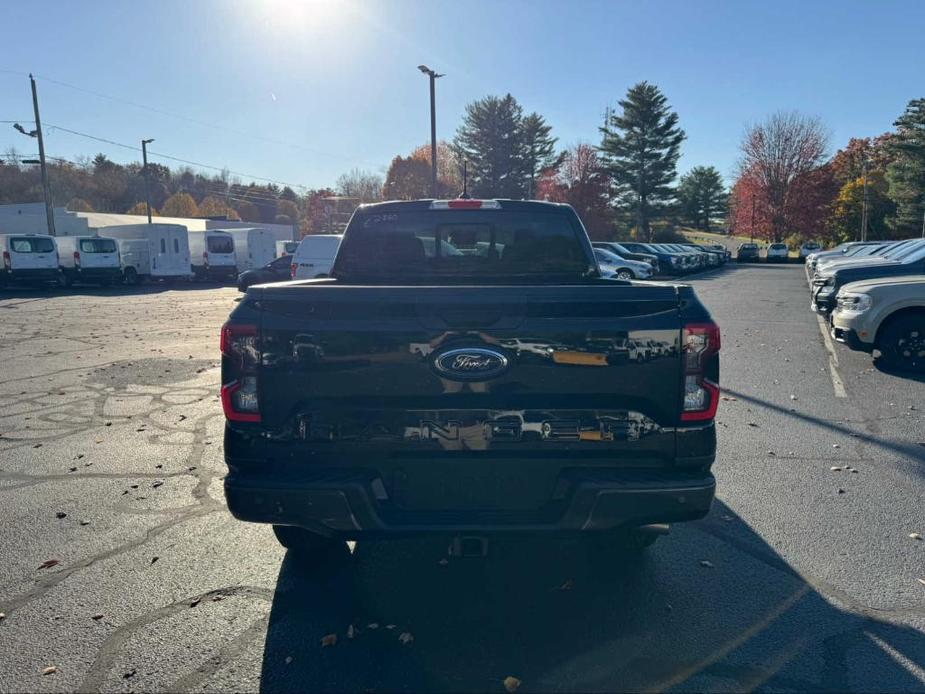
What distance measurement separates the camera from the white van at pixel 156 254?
28.7 m

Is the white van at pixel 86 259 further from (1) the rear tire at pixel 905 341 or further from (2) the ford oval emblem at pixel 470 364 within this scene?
(2) the ford oval emblem at pixel 470 364

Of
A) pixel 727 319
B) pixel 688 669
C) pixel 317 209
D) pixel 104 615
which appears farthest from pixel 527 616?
pixel 317 209

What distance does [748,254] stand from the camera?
54469mm

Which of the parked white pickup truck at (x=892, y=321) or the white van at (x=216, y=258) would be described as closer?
the parked white pickup truck at (x=892, y=321)

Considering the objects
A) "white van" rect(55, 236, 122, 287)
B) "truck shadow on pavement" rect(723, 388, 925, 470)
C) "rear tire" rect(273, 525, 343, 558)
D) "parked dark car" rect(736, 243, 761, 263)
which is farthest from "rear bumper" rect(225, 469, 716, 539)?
"parked dark car" rect(736, 243, 761, 263)

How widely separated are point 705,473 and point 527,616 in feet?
3.58

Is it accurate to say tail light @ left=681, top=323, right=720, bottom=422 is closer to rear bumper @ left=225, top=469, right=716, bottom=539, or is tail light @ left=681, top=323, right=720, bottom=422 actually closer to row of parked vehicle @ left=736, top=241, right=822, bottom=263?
rear bumper @ left=225, top=469, right=716, bottom=539

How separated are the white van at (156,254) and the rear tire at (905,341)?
2742cm

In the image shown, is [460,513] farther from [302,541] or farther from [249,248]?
[249,248]

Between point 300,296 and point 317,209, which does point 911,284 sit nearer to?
point 300,296

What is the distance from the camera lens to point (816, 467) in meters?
5.26

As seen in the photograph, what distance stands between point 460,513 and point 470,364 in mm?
627

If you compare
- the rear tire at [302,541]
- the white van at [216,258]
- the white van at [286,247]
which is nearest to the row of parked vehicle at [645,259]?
the white van at [216,258]

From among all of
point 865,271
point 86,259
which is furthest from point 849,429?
point 86,259
